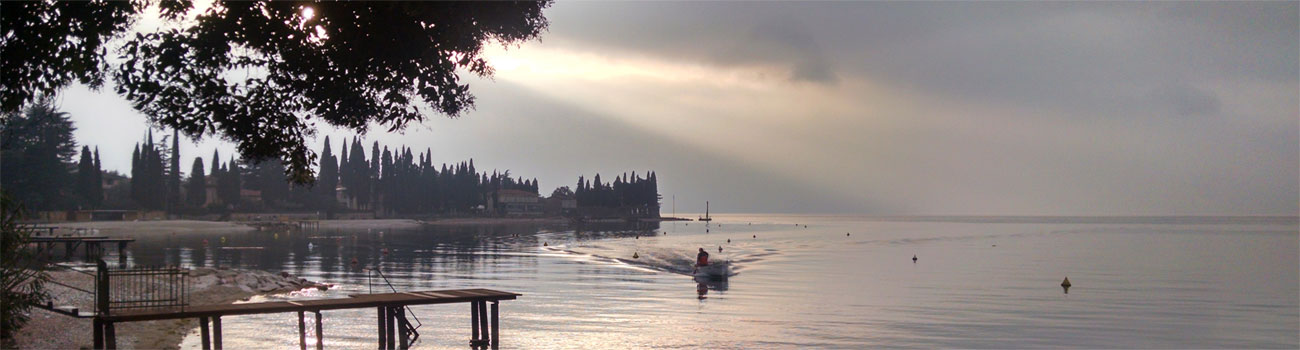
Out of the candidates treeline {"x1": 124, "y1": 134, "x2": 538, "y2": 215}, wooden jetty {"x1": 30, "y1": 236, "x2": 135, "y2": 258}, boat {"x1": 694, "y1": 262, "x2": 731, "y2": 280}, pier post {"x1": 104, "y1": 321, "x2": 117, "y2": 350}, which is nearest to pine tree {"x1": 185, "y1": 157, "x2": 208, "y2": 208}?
treeline {"x1": 124, "y1": 134, "x2": 538, "y2": 215}

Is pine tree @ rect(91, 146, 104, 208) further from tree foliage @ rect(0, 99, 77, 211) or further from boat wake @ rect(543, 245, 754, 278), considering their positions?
boat wake @ rect(543, 245, 754, 278)

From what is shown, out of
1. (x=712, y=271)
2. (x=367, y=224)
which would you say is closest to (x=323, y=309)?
(x=712, y=271)

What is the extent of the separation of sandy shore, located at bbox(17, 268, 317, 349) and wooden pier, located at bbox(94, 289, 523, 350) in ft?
5.88

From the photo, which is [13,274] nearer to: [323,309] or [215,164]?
[323,309]

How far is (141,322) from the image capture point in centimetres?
2502

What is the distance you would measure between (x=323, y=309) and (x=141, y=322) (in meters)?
9.26

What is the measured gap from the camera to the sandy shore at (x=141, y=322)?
19672 mm

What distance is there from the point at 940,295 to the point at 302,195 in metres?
144

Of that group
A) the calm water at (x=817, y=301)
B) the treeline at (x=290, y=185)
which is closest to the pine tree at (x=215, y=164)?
the treeline at (x=290, y=185)

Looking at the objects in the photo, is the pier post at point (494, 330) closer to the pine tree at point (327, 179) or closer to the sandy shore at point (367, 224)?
the sandy shore at point (367, 224)

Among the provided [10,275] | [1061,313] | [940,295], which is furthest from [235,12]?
[940,295]

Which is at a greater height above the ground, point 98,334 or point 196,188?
point 196,188

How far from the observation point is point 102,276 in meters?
17.3

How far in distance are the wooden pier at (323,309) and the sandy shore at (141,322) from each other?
5.88 ft
